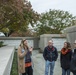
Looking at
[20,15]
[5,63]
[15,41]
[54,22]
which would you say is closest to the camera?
[5,63]

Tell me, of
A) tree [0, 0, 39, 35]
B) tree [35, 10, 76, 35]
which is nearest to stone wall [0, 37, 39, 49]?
tree [0, 0, 39, 35]

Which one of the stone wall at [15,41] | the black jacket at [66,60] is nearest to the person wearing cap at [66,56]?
the black jacket at [66,60]

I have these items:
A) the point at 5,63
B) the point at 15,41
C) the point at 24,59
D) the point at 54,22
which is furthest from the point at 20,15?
the point at 54,22

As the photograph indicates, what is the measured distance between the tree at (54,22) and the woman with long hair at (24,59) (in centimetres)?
4491

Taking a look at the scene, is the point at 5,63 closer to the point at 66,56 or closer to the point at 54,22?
the point at 66,56

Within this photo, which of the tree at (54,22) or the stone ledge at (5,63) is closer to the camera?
the stone ledge at (5,63)

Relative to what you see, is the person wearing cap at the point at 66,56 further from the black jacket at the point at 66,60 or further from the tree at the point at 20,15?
the tree at the point at 20,15

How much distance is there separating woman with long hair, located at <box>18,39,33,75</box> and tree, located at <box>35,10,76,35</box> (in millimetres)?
44908

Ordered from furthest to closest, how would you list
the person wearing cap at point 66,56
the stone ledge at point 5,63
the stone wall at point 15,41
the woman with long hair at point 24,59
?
the stone wall at point 15,41 → the person wearing cap at point 66,56 → the woman with long hair at point 24,59 → the stone ledge at point 5,63

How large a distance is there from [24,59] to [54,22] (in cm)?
4641

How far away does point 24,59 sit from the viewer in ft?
29.7

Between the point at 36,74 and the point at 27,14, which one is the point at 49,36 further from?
the point at 36,74

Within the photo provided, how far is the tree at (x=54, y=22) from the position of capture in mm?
54562

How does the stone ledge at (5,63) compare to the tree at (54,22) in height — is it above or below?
below
